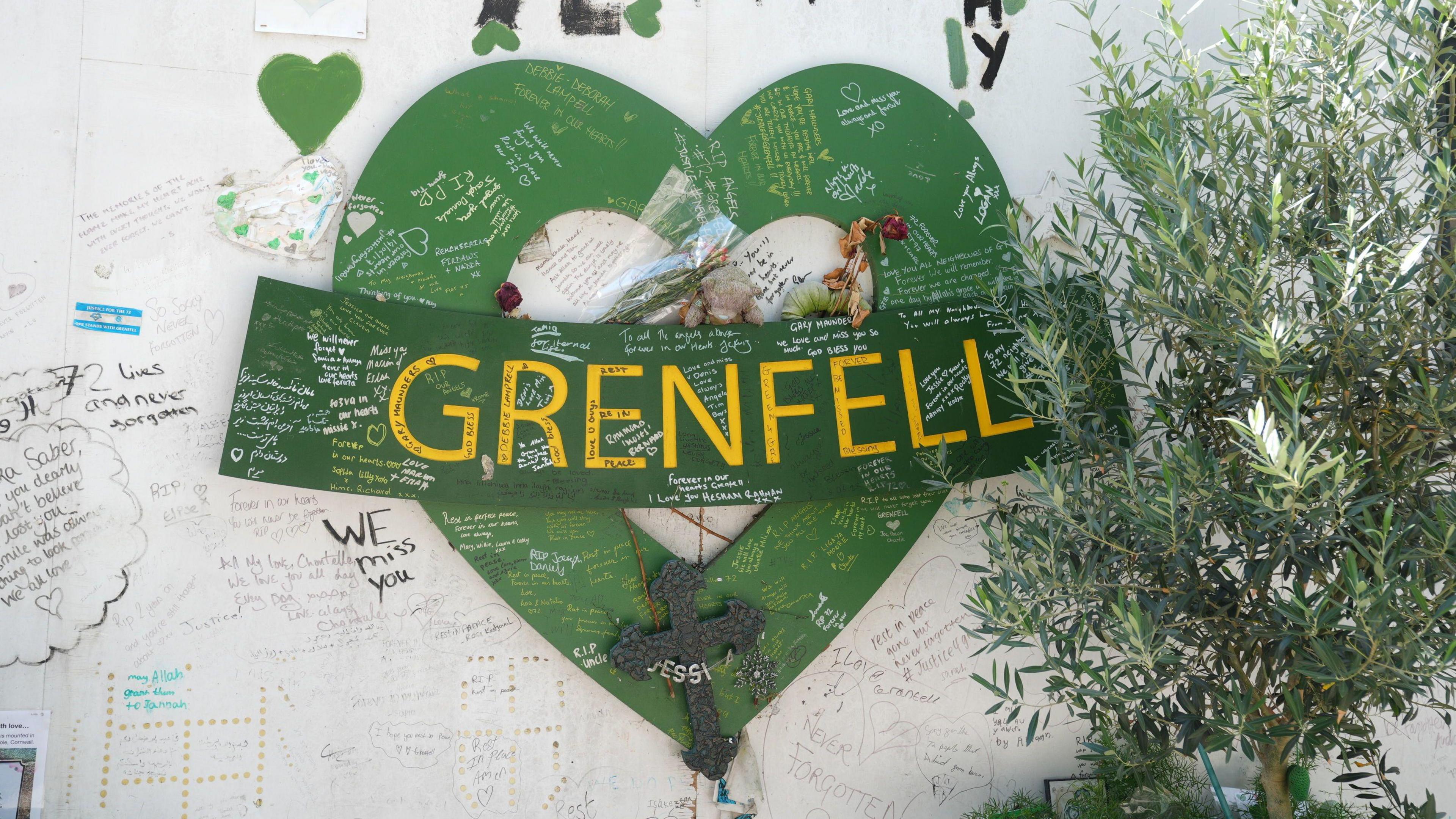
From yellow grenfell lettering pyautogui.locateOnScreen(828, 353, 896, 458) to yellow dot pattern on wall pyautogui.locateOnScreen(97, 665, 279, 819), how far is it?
1804mm

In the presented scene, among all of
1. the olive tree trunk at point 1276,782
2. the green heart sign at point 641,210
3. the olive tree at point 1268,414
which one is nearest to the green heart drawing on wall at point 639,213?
the green heart sign at point 641,210

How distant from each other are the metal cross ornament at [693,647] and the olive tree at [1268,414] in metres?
0.73

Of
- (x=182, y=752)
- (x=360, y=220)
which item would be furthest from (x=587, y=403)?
(x=182, y=752)

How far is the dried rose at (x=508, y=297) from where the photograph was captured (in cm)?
292

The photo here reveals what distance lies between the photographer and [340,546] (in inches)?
114

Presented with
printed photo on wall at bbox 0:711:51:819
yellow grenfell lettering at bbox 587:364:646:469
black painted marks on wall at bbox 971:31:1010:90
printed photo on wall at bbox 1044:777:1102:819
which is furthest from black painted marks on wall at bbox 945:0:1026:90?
printed photo on wall at bbox 0:711:51:819

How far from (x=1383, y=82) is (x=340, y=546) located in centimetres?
303

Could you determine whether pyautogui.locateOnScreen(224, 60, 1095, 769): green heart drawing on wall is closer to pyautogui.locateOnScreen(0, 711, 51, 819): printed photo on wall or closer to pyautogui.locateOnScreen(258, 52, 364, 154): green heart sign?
pyautogui.locateOnScreen(258, 52, 364, 154): green heart sign

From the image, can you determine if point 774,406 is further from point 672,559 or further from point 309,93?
point 309,93

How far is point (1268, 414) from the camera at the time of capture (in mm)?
2482

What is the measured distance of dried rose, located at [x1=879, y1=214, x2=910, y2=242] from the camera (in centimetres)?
308

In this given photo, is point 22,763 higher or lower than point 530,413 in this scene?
lower

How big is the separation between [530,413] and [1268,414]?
198cm

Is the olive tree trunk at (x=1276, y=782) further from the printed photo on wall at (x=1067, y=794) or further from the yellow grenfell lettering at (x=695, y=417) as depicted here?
the yellow grenfell lettering at (x=695, y=417)
